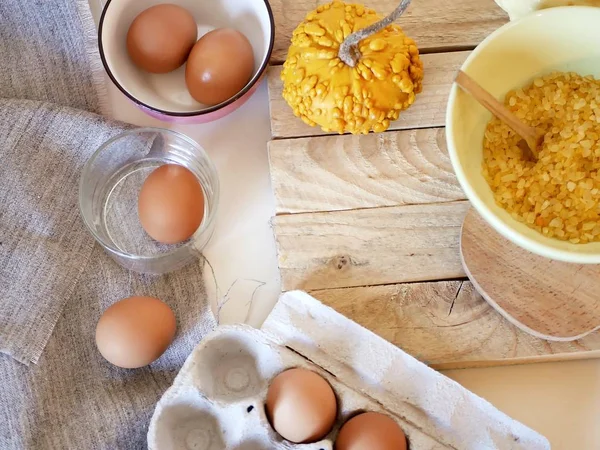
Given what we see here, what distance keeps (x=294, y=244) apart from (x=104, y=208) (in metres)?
0.28

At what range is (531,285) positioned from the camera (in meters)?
0.84

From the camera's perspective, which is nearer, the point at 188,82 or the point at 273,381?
the point at 273,381

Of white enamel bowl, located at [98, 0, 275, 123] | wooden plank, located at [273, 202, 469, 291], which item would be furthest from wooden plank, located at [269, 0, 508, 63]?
wooden plank, located at [273, 202, 469, 291]

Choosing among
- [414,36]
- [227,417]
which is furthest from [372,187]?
[227,417]

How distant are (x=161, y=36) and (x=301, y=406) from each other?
0.52m

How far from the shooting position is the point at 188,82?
0.93m

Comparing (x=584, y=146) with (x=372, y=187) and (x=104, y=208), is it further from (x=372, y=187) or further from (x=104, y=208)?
(x=104, y=208)

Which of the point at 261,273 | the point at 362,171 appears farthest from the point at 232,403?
the point at 362,171

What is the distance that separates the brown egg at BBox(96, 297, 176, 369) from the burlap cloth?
5cm

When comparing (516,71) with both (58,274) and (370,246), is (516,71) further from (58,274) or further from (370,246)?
(58,274)

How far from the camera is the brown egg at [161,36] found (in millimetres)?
912

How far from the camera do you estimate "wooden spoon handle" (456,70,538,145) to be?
0.74 meters

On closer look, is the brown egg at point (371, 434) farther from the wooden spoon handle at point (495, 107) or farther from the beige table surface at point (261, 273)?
the wooden spoon handle at point (495, 107)

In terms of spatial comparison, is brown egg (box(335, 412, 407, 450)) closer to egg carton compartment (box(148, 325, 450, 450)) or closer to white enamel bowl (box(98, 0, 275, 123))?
egg carton compartment (box(148, 325, 450, 450))
